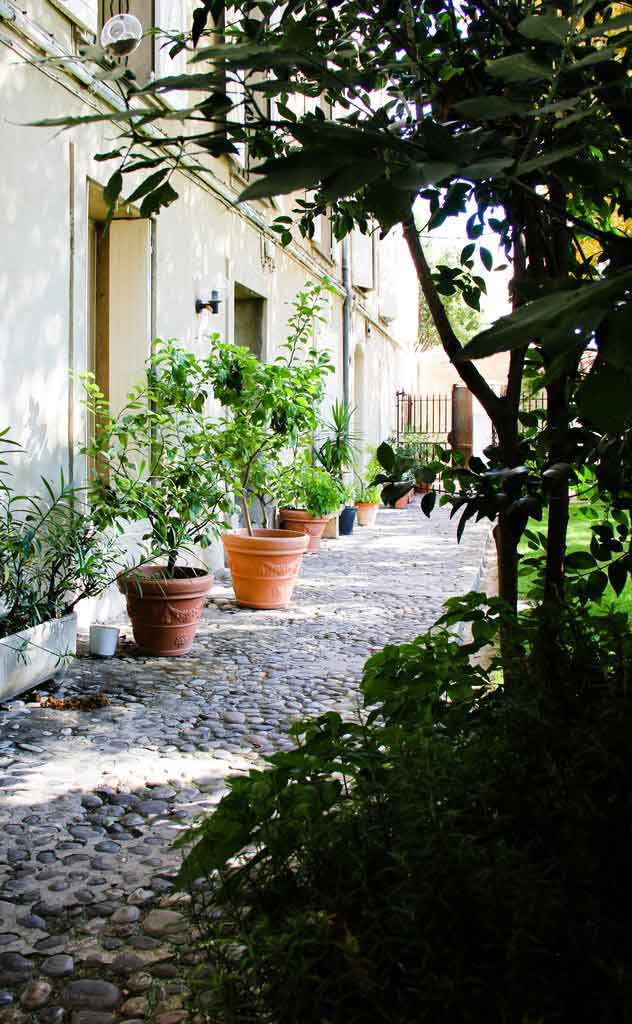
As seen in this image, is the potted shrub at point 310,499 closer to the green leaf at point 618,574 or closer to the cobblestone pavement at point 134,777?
the cobblestone pavement at point 134,777

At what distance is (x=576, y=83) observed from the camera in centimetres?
127

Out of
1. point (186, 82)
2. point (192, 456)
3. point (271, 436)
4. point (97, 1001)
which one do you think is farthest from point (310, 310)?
point (186, 82)

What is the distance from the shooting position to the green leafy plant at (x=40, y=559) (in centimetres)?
434

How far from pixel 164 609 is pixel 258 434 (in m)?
1.66

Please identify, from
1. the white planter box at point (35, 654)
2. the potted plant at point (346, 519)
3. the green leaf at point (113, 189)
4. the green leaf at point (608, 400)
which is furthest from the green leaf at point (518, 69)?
the potted plant at point (346, 519)

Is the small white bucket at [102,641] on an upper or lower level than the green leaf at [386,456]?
lower

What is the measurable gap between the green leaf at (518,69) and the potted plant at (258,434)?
16.8ft

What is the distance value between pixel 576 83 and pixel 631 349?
859mm

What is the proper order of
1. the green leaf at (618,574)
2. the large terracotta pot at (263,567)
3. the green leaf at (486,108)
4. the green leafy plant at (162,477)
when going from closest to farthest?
the green leaf at (486,108)
the green leaf at (618,574)
the green leafy plant at (162,477)
the large terracotta pot at (263,567)

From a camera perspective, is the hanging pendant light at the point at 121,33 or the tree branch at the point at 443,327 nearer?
the tree branch at the point at 443,327

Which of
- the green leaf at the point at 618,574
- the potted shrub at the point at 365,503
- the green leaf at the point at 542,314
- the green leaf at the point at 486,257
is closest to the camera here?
the green leaf at the point at 542,314

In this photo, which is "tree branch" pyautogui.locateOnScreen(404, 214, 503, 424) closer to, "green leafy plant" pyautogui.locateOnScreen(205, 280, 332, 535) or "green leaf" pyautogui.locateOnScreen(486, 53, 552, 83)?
"green leaf" pyautogui.locateOnScreen(486, 53, 552, 83)

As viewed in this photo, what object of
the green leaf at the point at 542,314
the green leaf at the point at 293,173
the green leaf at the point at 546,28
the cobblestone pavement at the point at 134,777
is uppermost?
the green leaf at the point at 546,28

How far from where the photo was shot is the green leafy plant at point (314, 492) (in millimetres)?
7973
